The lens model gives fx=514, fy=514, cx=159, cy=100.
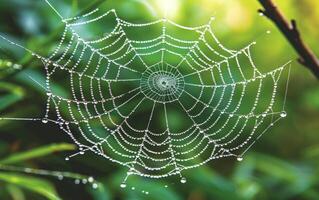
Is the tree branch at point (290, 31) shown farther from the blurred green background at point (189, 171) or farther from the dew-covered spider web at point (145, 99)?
the dew-covered spider web at point (145, 99)

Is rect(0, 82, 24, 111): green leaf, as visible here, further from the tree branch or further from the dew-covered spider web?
the tree branch

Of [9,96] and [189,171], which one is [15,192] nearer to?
[9,96]

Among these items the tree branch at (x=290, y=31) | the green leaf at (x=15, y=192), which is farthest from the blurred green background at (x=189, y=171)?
the tree branch at (x=290, y=31)

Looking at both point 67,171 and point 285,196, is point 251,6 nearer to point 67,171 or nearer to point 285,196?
point 285,196

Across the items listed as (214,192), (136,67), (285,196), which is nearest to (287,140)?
(285,196)

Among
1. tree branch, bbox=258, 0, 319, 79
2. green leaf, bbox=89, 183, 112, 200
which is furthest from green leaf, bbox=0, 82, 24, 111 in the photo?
tree branch, bbox=258, 0, 319, 79

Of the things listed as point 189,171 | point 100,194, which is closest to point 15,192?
point 100,194
